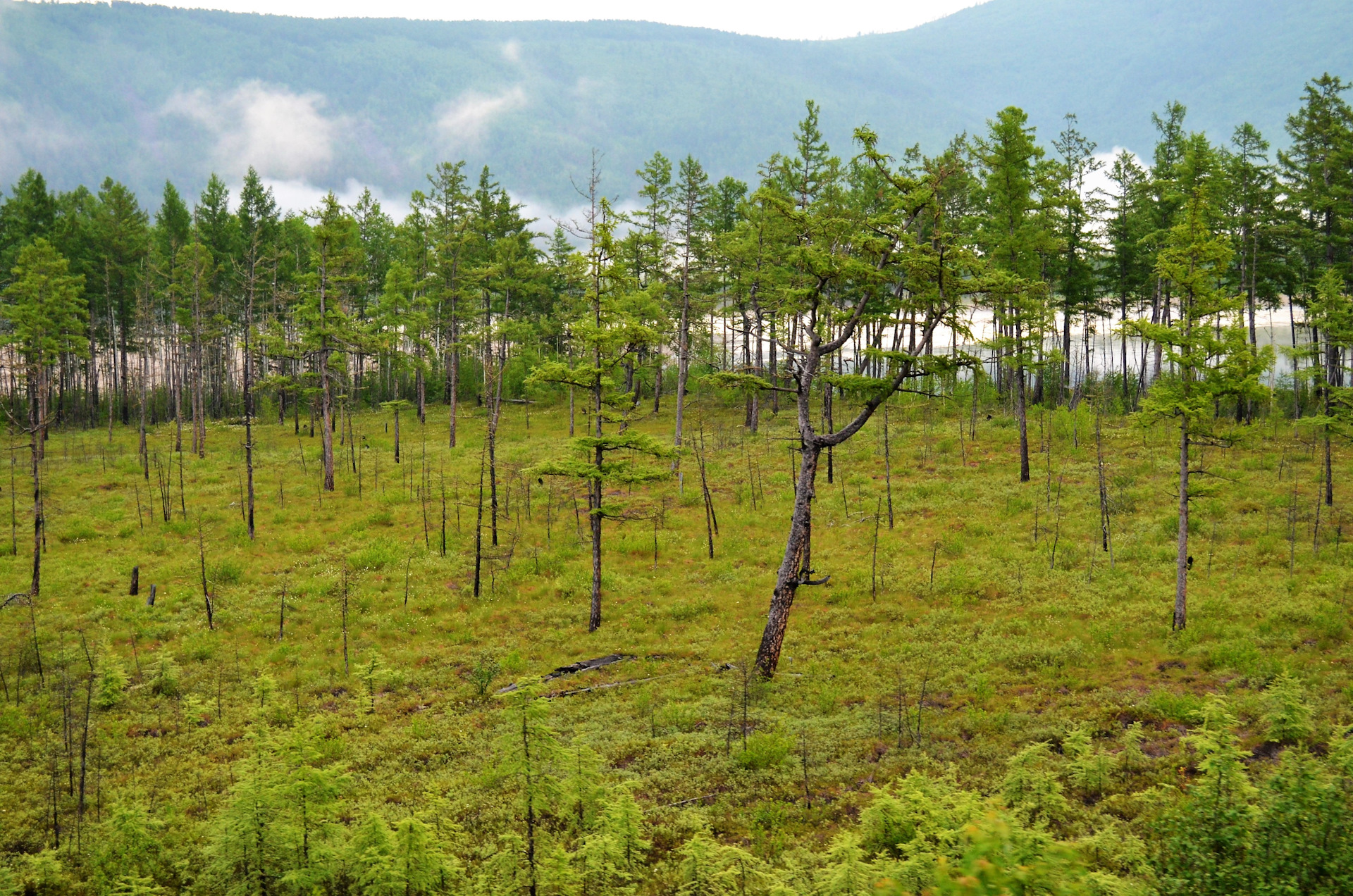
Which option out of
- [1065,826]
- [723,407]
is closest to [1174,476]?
[1065,826]

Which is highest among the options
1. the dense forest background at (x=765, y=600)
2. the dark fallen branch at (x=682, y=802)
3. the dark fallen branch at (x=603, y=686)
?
the dense forest background at (x=765, y=600)

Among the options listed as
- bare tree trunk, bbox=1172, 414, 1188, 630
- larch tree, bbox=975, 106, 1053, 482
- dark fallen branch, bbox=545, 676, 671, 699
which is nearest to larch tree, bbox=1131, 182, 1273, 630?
bare tree trunk, bbox=1172, 414, 1188, 630

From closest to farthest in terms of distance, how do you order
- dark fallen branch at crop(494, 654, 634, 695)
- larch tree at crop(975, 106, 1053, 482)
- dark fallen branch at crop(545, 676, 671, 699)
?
dark fallen branch at crop(545, 676, 671, 699) → dark fallen branch at crop(494, 654, 634, 695) → larch tree at crop(975, 106, 1053, 482)

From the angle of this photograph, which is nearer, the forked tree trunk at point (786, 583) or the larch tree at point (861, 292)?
the larch tree at point (861, 292)

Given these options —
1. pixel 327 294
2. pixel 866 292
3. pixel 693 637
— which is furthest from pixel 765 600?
pixel 327 294

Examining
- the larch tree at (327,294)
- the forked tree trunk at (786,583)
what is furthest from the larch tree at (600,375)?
the larch tree at (327,294)

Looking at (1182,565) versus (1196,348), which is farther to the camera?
(1196,348)

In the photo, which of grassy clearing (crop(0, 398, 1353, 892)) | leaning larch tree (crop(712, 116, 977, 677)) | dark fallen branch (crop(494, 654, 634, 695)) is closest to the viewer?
grassy clearing (crop(0, 398, 1353, 892))

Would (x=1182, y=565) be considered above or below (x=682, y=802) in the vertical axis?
above

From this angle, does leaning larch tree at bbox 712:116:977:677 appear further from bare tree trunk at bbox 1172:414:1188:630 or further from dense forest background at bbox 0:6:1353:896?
bare tree trunk at bbox 1172:414:1188:630

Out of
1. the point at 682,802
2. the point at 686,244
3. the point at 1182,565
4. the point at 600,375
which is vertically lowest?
the point at 682,802

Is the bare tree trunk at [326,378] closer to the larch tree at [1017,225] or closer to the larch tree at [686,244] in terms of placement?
the larch tree at [686,244]

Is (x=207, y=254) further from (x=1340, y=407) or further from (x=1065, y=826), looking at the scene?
(x=1340, y=407)

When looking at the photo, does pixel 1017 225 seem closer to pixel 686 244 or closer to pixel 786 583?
pixel 686 244
